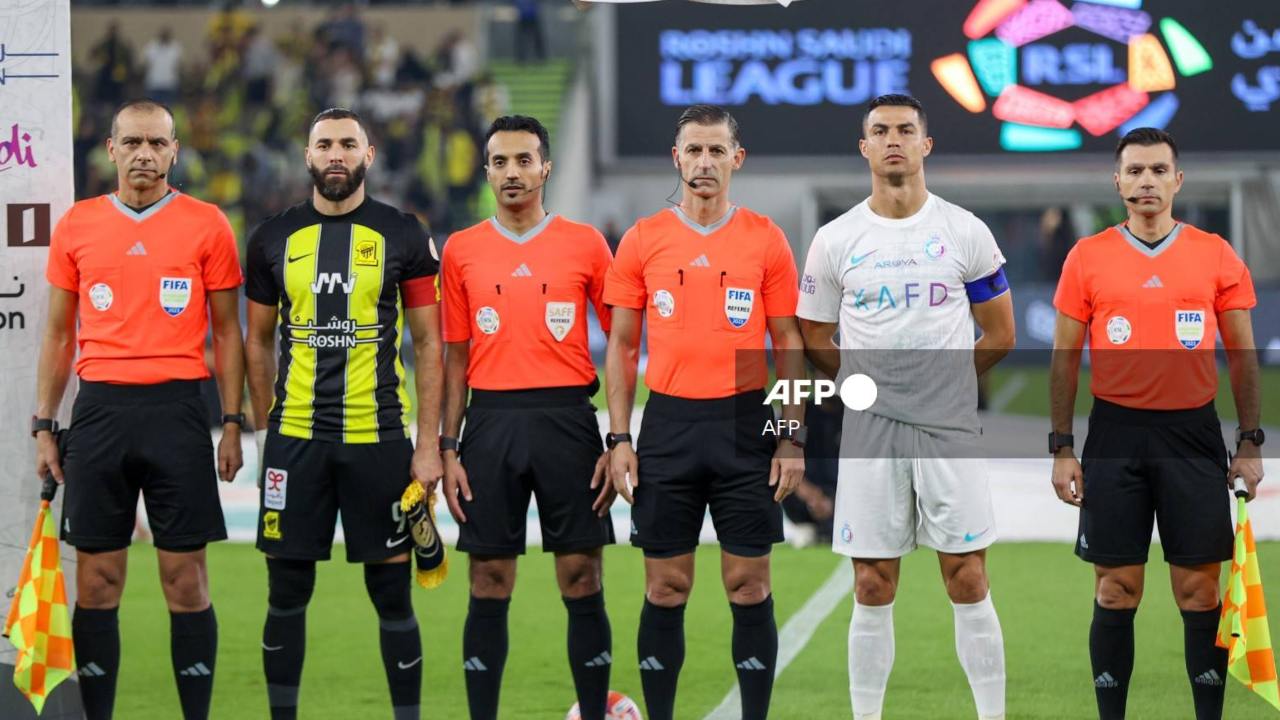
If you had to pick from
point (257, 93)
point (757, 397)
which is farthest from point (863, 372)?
point (257, 93)

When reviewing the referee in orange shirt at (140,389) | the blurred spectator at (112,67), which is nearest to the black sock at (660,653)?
the referee in orange shirt at (140,389)

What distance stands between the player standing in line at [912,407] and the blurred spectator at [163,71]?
63.0 ft

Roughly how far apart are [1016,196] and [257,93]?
34.5ft

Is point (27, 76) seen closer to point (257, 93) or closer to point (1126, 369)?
point (1126, 369)

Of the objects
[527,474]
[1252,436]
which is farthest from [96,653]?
[1252,436]

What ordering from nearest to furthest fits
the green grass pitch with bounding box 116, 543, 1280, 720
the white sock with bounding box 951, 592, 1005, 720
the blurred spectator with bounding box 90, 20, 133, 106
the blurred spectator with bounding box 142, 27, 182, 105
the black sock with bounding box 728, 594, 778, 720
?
the white sock with bounding box 951, 592, 1005, 720 → the black sock with bounding box 728, 594, 778, 720 → the green grass pitch with bounding box 116, 543, 1280, 720 → the blurred spectator with bounding box 90, 20, 133, 106 → the blurred spectator with bounding box 142, 27, 182, 105

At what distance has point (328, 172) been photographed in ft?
18.6

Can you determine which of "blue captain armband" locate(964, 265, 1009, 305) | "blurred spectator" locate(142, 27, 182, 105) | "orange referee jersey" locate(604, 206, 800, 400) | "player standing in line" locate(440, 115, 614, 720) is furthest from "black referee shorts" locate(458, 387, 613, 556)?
"blurred spectator" locate(142, 27, 182, 105)

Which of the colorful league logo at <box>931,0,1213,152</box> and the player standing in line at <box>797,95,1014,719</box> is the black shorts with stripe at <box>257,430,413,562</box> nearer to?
the player standing in line at <box>797,95,1014,719</box>

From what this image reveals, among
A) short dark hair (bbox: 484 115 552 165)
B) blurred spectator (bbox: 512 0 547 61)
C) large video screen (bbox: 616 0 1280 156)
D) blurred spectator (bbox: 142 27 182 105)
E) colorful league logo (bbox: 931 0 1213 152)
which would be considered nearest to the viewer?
short dark hair (bbox: 484 115 552 165)

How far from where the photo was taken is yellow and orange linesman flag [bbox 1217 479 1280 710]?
18.1 ft

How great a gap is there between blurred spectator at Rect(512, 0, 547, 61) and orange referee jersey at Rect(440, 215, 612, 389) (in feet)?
61.3

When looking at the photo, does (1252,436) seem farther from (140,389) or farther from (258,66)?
(258,66)

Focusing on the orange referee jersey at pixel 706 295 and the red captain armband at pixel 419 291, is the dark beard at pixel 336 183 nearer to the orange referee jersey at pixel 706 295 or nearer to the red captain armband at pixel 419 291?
the red captain armband at pixel 419 291
